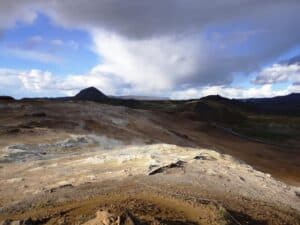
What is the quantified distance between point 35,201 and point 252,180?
6.47 m

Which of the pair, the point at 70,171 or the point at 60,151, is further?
the point at 60,151

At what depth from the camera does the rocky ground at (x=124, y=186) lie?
996 cm

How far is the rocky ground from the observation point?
32.7 feet

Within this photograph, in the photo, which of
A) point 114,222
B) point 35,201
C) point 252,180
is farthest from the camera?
point 252,180

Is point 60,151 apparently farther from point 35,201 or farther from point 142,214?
point 142,214

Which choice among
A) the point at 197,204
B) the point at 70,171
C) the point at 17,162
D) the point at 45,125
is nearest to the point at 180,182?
the point at 197,204

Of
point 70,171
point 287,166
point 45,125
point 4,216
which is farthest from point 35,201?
point 287,166

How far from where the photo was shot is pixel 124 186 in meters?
12.4

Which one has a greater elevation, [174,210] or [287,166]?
[174,210]

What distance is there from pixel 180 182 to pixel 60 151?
24.6ft

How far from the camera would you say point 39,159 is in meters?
17.4

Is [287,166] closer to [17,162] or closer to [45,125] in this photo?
[45,125]

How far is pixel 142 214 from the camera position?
9.55 metres

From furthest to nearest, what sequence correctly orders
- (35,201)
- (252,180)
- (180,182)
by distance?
1. (252,180)
2. (180,182)
3. (35,201)
